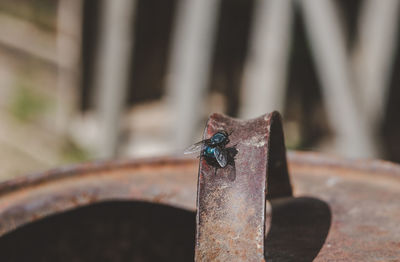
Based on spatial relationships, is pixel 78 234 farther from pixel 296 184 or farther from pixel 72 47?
pixel 72 47

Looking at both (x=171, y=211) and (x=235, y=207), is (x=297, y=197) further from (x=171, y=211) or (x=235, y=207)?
(x=235, y=207)

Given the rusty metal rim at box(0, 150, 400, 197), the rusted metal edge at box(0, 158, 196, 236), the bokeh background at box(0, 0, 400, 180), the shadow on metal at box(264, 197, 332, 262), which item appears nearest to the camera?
the shadow on metal at box(264, 197, 332, 262)

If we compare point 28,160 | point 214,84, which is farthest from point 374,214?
point 28,160

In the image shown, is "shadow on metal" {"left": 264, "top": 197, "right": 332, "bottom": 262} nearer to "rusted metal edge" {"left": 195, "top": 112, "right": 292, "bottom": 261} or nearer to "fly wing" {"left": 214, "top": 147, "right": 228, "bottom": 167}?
"rusted metal edge" {"left": 195, "top": 112, "right": 292, "bottom": 261}

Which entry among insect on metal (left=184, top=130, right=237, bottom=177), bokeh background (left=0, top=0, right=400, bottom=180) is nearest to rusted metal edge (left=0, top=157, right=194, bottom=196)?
insect on metal (left=184, top=130, right=237, bottom=177)

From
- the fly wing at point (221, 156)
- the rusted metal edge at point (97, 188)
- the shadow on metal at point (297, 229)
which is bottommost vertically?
the shadow on metal at point (297, 229)

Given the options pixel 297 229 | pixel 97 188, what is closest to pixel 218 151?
pixel 297 229

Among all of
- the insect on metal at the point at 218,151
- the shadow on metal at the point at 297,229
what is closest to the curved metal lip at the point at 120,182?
the shadow on metal at the point at 297,229

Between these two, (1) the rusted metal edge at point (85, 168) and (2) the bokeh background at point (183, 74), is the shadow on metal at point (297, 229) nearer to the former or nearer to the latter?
(1) the rusted metal edge at point (85, 168)
